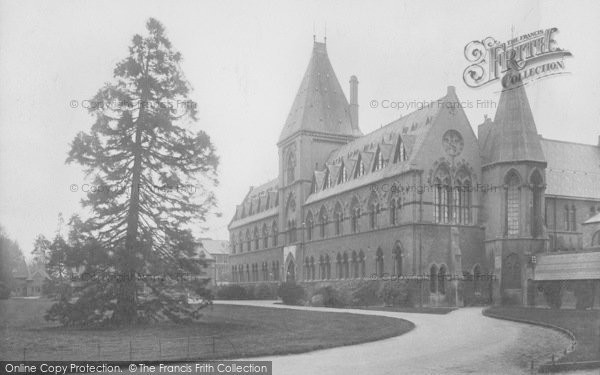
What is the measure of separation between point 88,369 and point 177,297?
11428 mm

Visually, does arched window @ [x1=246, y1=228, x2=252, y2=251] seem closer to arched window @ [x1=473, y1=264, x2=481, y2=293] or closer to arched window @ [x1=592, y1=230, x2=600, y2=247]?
arched window @ [x1=473, y1=264, x2=481, y2=293]

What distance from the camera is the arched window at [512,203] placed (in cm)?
4112

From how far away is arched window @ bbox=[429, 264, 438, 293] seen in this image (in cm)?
4103

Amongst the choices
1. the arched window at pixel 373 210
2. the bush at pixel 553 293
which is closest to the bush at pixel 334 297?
the arched window at pixel 373 210

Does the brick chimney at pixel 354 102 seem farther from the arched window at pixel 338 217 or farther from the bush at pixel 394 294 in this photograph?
the bush at pixel 394 294

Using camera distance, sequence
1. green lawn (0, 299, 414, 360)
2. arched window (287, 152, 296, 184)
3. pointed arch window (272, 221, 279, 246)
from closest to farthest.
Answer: green lawn (0, 299, 414, 360)
arched window (287, 152, 296, 184)
pointed arch window (272, 221, 279, 246)

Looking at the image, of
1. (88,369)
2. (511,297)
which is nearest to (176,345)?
(88,369)

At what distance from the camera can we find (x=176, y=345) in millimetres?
18734

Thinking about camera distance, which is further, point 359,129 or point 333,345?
point 359,129

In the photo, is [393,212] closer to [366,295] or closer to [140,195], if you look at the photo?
[366,295]

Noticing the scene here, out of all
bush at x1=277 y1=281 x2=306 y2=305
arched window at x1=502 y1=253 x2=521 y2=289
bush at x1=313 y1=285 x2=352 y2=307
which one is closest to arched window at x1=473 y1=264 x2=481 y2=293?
arched window at x1=502 y1=253 x2=521 y2=289

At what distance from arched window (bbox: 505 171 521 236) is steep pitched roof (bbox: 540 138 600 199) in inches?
219

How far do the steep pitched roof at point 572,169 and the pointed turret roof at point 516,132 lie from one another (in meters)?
5.99

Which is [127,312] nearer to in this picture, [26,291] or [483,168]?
[483,168]
